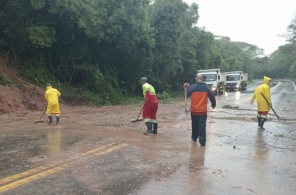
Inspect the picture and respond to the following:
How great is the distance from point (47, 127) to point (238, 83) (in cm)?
3561

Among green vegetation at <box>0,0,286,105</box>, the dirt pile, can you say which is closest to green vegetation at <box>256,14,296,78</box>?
green vegetation at <box>0,0,286,105</box>

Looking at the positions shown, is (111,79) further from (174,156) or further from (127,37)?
(174,156)

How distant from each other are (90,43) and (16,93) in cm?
805

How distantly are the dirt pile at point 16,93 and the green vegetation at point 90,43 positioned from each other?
1021mm

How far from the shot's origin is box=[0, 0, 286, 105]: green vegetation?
19625mm

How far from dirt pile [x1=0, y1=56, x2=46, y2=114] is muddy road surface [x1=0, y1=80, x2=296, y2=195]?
17.7 feet

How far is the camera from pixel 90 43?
82.8ft

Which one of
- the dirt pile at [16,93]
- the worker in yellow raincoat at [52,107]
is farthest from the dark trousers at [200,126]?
the dirt pile at [16,93]

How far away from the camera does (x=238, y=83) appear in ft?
147

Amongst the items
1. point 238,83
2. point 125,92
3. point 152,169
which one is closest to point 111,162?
point 152,169

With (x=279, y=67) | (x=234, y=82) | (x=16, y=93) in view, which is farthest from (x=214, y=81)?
(x=279, y=67)

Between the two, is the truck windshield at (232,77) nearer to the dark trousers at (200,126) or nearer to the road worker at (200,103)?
Result: the dark trousers at (200,126)

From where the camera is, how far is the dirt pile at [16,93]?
17.3 metres

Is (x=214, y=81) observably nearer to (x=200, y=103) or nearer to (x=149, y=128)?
(x=149, y=128)
